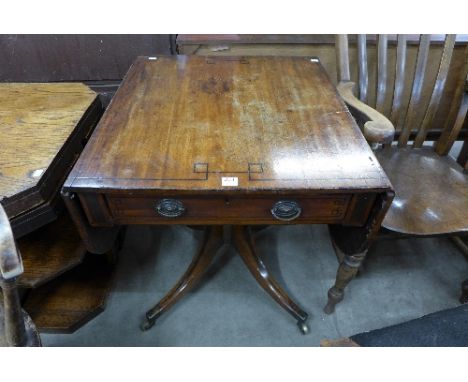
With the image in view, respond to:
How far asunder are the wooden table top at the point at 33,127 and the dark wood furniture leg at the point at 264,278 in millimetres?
686

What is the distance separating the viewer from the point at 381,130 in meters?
0.90

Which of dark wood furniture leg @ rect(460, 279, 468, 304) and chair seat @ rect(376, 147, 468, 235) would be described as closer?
chair seat @ rect(376, 147, 468, 235)

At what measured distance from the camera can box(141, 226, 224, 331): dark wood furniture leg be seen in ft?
4.17

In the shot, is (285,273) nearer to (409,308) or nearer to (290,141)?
(409,308)

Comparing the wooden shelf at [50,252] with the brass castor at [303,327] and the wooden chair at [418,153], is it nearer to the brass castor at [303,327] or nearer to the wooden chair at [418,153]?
the brass castor at [303,327]

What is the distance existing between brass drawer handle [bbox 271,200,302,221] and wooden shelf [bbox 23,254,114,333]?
3.04 feet

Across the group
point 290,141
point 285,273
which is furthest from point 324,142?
point 285,273

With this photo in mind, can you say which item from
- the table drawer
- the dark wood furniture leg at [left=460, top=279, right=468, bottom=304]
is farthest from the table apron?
the dark wood furniture leg at [left=460, top=279, right=468, bottom=304]

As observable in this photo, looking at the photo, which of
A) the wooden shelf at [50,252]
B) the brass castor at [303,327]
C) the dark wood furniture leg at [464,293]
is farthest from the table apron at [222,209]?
the dark wood furniture leg at [464,293]

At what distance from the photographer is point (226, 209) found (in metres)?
0.80

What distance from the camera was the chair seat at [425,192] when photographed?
3.37 feet

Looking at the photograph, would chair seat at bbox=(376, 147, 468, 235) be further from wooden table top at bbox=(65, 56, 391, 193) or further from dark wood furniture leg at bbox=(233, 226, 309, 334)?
→ dark wood furniture leg at bbox=(233, 226, 309, 334)

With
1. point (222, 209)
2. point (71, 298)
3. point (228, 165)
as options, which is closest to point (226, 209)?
point (222, 209)

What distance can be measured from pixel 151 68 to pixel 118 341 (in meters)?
1.05
